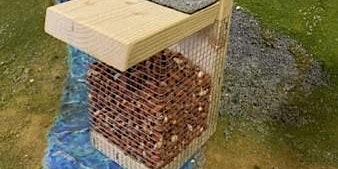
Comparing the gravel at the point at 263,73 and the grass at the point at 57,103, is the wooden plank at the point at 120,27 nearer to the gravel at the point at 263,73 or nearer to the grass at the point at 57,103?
the grass at the point at 57,103

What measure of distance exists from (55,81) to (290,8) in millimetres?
1405

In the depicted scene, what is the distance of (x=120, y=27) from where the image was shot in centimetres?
112

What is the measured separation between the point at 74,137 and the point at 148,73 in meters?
0.50

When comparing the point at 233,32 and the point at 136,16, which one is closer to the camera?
the point at 136,16

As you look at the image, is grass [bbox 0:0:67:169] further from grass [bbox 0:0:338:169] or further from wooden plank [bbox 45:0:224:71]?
wooden plank [bbox 45:0:224:71]

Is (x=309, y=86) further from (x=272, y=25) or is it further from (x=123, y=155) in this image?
(x=123, y=155)

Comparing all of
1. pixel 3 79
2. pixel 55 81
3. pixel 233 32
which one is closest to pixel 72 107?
pixel 55 81

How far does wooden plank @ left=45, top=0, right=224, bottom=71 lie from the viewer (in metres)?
1.07

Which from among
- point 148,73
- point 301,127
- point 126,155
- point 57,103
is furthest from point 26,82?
point 301,127

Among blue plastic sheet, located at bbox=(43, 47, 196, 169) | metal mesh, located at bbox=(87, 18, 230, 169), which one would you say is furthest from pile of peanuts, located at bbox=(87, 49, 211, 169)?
blue plastic sheet, located at bbox=(43, 47, 196, 169)

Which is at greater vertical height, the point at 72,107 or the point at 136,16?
the point at 136,16

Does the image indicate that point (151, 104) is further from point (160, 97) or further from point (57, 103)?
point (57, 103)

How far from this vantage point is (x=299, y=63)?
2254mm

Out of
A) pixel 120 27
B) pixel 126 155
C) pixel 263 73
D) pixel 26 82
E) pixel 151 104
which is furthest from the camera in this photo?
pixel 263 73
